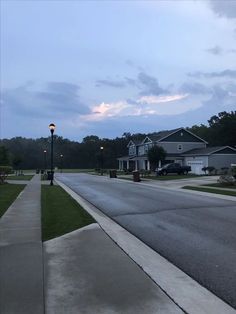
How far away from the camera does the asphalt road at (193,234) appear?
24.8 ft

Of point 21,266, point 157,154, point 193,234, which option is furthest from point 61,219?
point 157,154

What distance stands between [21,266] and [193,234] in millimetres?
4850

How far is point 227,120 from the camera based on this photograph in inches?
3652

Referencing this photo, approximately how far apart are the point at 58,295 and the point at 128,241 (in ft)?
15.1

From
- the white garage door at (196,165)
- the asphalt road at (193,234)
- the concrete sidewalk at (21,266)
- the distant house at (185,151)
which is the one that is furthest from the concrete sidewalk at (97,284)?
the white garage door at (196,165)

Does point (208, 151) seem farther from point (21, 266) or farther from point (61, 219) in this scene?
point (21, 266)

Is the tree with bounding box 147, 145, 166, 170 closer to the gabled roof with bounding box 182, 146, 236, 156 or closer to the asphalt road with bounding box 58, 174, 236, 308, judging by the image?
the gabled roof with bounding box 182, 146, 236, 156

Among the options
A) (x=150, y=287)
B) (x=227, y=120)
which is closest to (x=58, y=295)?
(x=150, y=287)

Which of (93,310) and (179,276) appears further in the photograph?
(179,276)

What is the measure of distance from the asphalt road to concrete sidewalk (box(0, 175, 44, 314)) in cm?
238

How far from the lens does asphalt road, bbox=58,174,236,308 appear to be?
7.57m

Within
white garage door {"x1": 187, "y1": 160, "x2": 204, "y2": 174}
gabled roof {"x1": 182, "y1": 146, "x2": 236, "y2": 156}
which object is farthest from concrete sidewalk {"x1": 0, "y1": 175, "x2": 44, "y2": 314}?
white garage door {"x1": 187, "y1": 160, "x2": 204, "y2": 174}

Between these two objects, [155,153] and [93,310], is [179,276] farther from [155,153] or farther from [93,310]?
[155,153]

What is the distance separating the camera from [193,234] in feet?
37.8
